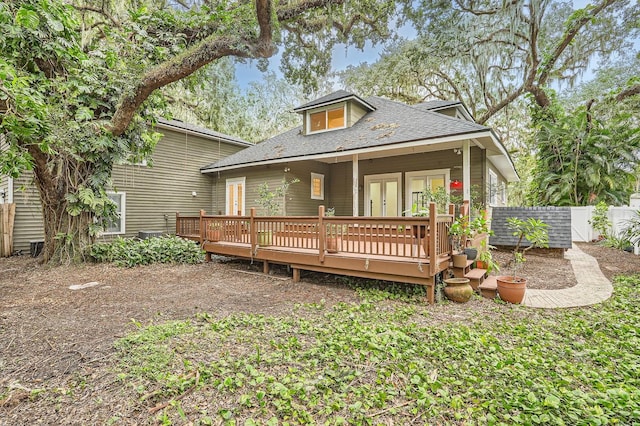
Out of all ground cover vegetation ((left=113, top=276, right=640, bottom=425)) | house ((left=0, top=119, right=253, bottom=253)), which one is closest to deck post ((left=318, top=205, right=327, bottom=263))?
ground cover vegetation ((left=113, top=276, right=640, bottom=425))

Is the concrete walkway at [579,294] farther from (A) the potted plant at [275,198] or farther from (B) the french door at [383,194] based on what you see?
(A) the potted plant at [275,198]

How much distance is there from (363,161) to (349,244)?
550 cm

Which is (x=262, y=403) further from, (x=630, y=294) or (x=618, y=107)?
(x=618, y=107)

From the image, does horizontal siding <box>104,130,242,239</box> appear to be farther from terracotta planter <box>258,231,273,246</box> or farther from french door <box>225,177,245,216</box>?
terracotta planter <box>258,231,273,246</box>

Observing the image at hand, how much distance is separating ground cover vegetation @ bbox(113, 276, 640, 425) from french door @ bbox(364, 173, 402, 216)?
21.8 feet

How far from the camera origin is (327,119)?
37.5ft

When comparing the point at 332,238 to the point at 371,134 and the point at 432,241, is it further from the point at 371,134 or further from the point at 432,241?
the point at 371,134

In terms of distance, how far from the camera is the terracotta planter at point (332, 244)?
5.85 metres

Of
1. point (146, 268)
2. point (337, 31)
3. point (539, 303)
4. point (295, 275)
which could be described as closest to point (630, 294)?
point (539, 303)

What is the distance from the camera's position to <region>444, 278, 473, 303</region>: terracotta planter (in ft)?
16.2

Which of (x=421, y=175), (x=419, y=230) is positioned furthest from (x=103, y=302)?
(x=421, y=175)

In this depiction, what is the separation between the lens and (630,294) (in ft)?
17.4

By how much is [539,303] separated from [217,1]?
9.62 metres

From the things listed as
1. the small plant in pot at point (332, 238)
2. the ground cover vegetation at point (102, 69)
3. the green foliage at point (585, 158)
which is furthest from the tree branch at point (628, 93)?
the small plant in pot at point (332, 238)
